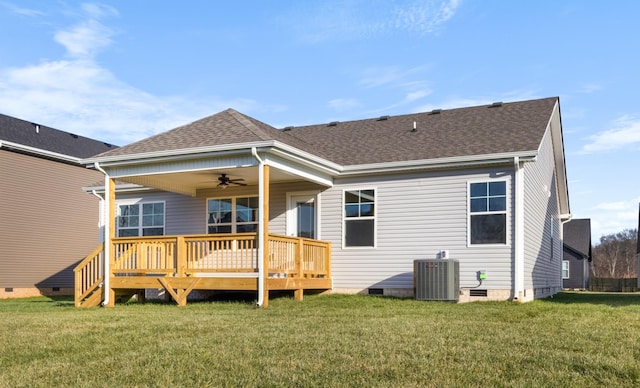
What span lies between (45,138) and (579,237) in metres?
32.6

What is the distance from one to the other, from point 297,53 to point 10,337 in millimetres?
8697

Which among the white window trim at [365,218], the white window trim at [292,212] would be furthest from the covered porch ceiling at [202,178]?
Answer: the white window trim at [365,218]

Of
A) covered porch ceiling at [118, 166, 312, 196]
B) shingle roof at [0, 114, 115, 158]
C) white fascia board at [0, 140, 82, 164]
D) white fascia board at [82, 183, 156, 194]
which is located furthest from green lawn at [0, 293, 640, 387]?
shingle roof at [0, 114, 115, 158]

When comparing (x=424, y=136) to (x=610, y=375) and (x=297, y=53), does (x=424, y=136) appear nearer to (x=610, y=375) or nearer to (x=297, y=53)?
(x=297, y=53)

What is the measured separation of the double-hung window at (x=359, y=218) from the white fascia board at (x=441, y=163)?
0.54 meters

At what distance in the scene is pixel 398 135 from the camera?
1530cm

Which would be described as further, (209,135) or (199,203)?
(199,203)

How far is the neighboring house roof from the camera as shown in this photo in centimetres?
3888

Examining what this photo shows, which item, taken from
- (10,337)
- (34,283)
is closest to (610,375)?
(10,337)

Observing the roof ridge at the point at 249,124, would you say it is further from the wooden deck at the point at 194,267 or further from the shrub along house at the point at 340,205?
the wooden deck at the point at 194,267

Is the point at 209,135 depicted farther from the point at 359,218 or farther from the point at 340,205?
the point at 359,218

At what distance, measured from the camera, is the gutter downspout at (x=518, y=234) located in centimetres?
1240

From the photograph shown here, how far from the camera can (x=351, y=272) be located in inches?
555

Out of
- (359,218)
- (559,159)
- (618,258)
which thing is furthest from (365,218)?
(618,258)
